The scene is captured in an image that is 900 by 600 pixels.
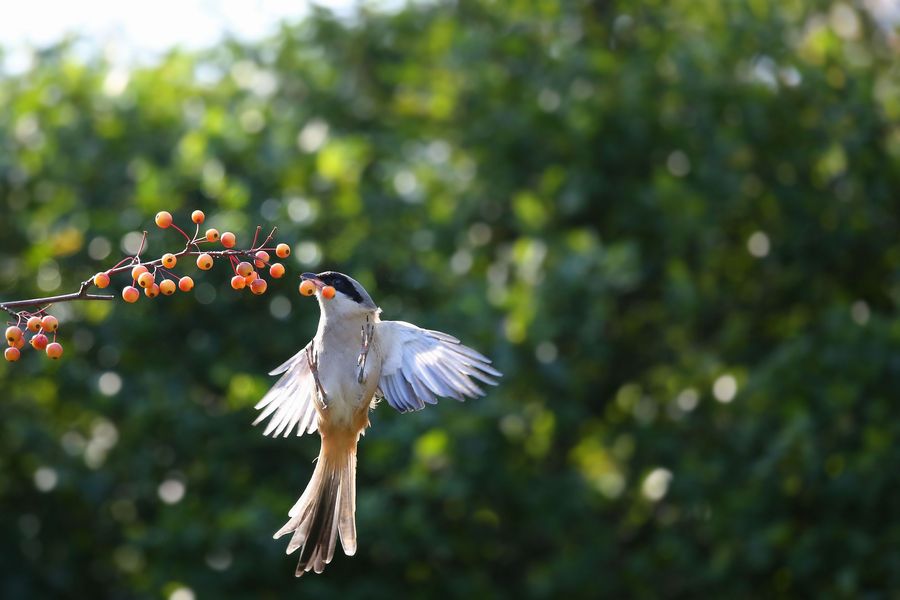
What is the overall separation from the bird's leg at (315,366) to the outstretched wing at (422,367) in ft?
0.66

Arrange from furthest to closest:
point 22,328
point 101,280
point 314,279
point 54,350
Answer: point 314,279, point 54,350, point 22,328, point 101,280

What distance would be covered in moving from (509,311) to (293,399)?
114 inches

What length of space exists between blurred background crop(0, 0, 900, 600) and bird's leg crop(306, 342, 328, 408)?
2.80 m

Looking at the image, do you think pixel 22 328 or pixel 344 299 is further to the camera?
pixel 344 299

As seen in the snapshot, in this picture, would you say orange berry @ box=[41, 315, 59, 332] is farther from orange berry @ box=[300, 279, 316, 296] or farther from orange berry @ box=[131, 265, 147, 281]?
orange berry @ box=[300, 279, 316, 296]

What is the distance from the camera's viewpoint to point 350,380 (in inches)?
162

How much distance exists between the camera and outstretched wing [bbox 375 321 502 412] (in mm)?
3961

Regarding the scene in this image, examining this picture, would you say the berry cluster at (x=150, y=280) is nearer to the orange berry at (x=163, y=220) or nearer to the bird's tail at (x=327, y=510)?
the orange berry at (x=163, y=220)

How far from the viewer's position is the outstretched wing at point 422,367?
156 inches

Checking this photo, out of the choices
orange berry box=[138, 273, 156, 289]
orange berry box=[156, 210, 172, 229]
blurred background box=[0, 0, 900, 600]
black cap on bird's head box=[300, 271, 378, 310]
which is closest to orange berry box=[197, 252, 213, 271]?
orange berry box=[138, 273, 156, 289]

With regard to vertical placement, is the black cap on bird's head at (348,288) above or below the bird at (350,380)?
above

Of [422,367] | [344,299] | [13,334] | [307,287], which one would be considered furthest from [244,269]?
[422,367]

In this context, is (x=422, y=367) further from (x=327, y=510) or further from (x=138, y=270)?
(x=138, y=270)

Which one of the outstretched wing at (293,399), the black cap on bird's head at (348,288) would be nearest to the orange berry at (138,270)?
the black cap on bird's head at (348,288)
